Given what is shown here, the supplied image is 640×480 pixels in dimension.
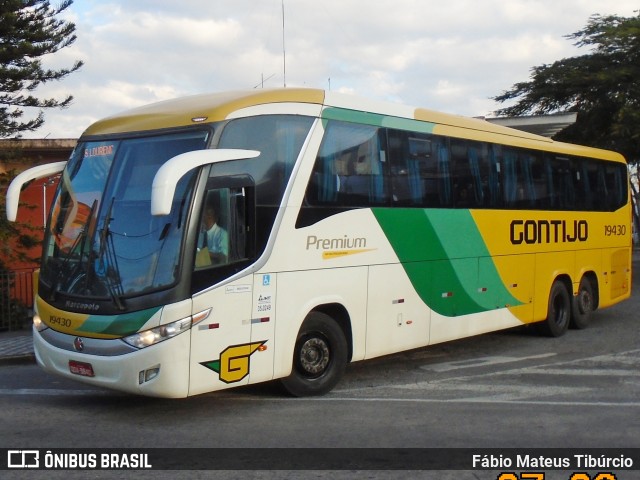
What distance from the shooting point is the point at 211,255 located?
7.92m

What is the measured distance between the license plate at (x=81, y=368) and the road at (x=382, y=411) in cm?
49

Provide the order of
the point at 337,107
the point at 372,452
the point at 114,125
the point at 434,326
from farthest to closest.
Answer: the point at 434,326 < the point at 337,107 < the point at 114,125 < the point at 372,452

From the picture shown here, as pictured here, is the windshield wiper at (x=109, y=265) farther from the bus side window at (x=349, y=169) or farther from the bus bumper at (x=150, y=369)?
the bus side window at (x=349, y=169)

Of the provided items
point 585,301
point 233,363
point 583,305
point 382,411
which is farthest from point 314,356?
point 585,301

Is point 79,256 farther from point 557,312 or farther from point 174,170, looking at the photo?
point 557,312

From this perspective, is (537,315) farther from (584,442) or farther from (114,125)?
(114,125)

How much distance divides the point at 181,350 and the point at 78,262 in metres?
1.56

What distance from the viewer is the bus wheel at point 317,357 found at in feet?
29.5

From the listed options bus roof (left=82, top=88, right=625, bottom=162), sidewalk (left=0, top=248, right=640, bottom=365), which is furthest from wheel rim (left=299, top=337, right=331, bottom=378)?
sidewalk (left=0, top=248, right=640, bottom=365)

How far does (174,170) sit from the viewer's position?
719 cm

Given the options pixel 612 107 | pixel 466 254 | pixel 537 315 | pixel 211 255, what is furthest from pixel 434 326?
pixel 612 107

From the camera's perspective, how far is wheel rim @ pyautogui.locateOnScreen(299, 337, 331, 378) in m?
9.04

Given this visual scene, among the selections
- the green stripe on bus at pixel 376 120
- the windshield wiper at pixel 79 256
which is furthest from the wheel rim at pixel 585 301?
the windshield wiper at pixel 79 256

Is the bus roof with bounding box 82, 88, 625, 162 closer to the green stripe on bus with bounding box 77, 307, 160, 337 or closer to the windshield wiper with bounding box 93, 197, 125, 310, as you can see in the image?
the windshield wiper with bounding box 93, 197, 125, 310
